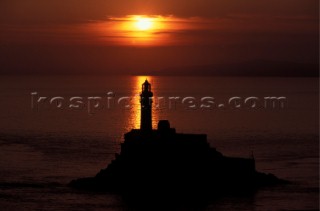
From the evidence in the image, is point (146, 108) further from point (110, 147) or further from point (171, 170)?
point (110, 147)

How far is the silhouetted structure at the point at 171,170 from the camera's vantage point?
48.1 meters

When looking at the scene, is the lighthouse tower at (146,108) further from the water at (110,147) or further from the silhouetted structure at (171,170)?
the water at (110,147)

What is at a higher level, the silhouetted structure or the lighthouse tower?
the lighthouse tower

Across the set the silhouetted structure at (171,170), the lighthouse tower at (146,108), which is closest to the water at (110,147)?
the silhouetted structure at (171,170)

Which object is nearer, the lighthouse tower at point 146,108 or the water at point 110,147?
the water at point 110,147

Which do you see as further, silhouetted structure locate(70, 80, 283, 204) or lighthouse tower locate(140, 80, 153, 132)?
lighthouse tower locate(140, 80, 153, 132)

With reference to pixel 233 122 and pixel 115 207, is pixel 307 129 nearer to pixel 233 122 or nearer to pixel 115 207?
pixel 233 122

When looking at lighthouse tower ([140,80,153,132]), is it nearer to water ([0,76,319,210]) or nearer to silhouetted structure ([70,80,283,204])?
silhouetted structure ([70,80,283,204])

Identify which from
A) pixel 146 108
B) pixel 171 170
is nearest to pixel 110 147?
pixel 146 108

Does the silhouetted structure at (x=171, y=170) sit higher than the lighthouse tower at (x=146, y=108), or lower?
lower

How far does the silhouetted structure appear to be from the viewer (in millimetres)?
48062

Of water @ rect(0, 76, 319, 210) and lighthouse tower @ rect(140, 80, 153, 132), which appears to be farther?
lighthouse tower @ rect(140, 80, 153, 132)

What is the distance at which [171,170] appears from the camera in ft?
159

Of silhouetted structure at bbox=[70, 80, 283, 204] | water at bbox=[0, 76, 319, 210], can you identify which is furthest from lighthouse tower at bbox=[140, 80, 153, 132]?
water at bbox=[0, 76, 319, 210]
